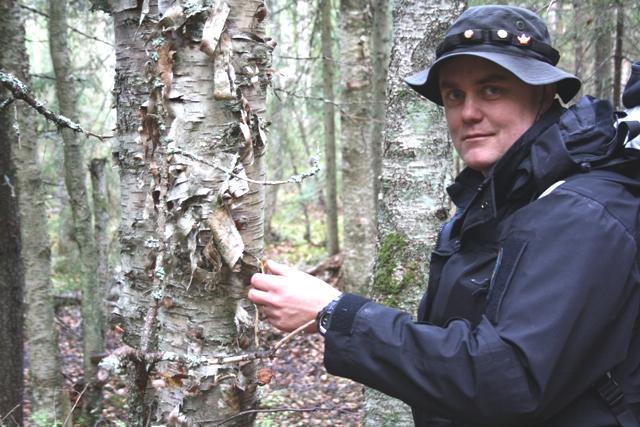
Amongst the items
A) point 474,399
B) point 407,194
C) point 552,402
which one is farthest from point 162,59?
point 407,194

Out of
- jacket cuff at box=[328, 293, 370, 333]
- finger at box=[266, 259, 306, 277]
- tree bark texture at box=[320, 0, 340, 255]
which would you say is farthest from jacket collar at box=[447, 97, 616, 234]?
tree bark texture at box=[320, 0, 340, 255]

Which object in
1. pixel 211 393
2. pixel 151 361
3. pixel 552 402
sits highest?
pixel 552 402

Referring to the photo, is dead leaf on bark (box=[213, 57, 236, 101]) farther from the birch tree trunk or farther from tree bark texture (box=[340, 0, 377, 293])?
tree bark texture (box=[340, 0, 377, 293])

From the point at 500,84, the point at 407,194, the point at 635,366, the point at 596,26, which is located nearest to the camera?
the point at 635,366

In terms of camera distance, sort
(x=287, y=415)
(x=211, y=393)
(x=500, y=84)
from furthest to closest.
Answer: (x=287, y=415) < (x=211, y=393) < (x=500, y=84)

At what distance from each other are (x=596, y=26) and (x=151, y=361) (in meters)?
6.42

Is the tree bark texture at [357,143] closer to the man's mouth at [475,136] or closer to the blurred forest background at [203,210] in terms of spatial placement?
the blurred forest background at [203,210]

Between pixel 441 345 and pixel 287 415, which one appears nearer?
pixel 441 345

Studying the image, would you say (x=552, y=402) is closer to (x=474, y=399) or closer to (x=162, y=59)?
(x=474, y=399)

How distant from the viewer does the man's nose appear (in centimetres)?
184

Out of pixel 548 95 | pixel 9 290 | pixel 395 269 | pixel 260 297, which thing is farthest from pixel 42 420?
pixel 548 95

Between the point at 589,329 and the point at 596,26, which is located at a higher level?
the point at 596,26

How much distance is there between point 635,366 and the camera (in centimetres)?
150

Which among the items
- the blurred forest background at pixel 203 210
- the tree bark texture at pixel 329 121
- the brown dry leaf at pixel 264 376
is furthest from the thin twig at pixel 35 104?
the tree bark texture at pixel 329 121
